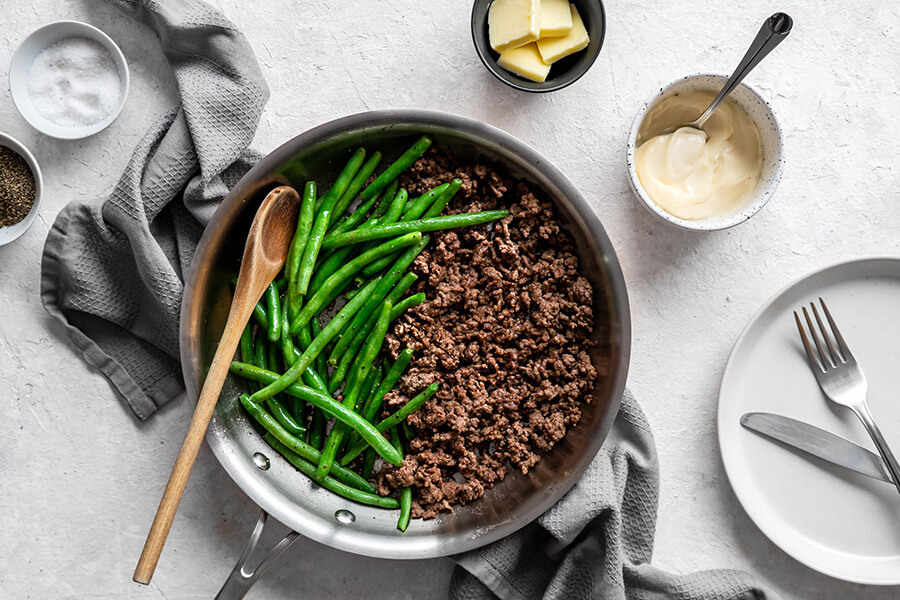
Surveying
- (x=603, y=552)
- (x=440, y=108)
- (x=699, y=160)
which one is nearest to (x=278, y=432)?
(x=603, y=552)

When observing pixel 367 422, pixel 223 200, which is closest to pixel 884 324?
pixel 367 422

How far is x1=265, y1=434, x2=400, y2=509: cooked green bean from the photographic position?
6.74 ft

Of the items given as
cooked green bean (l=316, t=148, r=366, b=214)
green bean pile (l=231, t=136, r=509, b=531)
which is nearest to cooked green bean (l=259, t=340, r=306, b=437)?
green bean pile (l=231, t=136, r=509, b=531)

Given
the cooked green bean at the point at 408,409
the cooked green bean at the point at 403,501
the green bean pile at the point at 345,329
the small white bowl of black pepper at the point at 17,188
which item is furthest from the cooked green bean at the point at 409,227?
the small white bowl of black pepper at the point at 17,188

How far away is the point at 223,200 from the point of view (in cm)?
198

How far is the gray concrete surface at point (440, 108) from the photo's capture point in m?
2.19

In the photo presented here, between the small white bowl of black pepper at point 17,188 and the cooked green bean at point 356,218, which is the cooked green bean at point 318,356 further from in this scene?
the small white bowl of black pepper at point 17,188

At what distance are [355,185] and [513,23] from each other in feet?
2.05

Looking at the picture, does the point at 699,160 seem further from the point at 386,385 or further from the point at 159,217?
the point at 159,217

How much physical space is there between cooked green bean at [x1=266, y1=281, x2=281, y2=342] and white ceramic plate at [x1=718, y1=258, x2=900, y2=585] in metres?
1.31

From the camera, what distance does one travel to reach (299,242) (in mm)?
2018

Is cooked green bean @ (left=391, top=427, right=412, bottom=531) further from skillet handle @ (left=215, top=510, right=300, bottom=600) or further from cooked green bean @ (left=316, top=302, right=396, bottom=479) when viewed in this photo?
skillet handle @ (left=215, top=510, right=300, bottom=600)

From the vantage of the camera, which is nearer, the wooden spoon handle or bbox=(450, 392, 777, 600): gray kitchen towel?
the wooden spoon handle

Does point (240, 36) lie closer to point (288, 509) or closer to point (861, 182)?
point (288, 509)
